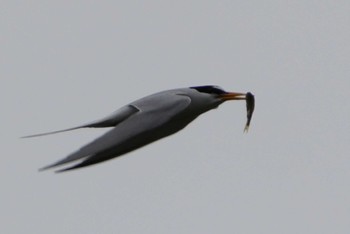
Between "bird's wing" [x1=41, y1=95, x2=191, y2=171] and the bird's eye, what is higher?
the bird's eye

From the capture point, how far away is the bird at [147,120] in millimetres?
9609

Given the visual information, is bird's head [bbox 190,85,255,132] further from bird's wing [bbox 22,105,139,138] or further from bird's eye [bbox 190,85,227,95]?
bird's wing [bbox 22,105,139,138]

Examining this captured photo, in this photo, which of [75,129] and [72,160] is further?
[75,129]

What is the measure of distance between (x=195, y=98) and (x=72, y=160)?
2.26m

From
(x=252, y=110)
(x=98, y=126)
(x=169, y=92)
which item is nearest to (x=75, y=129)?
(x=98, y=126)

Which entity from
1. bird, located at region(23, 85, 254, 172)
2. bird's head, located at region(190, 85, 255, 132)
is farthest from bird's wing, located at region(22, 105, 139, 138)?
bird's head, located at region(190, 85, 255, 132)

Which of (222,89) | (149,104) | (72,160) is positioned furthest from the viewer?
(222,89)

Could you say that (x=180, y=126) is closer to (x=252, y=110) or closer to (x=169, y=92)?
(x=169, y=92)

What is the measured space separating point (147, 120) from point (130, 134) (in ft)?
1.46

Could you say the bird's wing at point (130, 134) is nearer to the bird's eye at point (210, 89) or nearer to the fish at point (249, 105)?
the bird's eye at point (210, 89)

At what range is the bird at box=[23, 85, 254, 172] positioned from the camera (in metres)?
9.61

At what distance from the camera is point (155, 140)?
10344mm

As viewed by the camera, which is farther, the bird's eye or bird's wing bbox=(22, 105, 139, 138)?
the bird's eye

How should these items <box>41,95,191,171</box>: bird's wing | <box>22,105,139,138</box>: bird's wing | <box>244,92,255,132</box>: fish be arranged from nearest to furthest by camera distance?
1. <box>41,95,191,171</box>: bird's wing
2. <box>22,105,139,138</box>: bird's wing
3. <box>244,92,255,132</box>: fish
